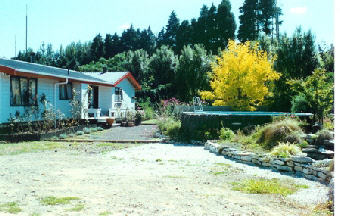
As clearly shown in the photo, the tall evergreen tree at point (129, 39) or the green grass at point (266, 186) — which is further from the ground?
the tall evergreen tree at point (129, 39)

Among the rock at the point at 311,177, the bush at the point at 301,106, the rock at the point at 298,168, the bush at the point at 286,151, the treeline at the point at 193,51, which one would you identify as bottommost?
the rock at the point at 311,177

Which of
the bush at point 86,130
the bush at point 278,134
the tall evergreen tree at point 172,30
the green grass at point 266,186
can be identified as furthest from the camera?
the tall evergreen tree at point 172,30

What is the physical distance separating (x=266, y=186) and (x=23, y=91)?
1228 centimetres

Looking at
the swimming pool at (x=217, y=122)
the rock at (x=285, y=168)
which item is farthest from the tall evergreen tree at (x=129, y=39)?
the rock at (x=285, y=168)

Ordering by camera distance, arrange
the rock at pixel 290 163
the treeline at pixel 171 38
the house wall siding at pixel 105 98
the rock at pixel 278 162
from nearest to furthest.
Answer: the rock at pixel 290 163 < the rock at pixel 278 162 < the house wall siding at pixel 105 98 < the treeline at pixel 171 38

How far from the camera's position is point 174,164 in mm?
8008

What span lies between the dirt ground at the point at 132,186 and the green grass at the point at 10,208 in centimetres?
A: 8

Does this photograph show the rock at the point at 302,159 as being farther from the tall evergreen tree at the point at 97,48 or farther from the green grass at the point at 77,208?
the tall evergreen tree at the point at 97,48

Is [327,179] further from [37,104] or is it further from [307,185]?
[37,104]

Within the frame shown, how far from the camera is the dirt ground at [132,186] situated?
434cm

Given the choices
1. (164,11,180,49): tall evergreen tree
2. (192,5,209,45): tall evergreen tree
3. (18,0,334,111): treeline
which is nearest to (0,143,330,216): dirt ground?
(18,0,334,111): treeline

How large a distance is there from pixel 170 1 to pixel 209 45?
33.8m

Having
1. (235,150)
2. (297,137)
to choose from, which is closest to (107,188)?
(235,150)

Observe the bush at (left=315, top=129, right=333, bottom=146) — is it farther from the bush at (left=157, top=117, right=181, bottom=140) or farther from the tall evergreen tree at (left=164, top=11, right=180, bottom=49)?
the tall evergreen tree at (left=164, top=11, right=180, bottom=49)
